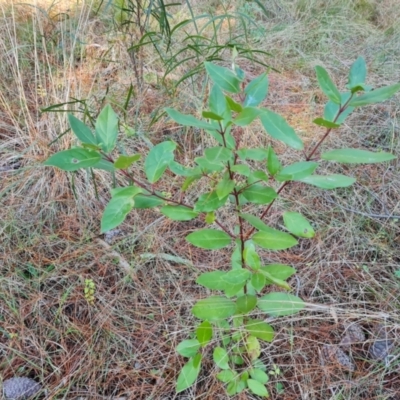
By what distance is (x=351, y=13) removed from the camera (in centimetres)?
280

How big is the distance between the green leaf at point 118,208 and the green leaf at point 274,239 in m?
0.26

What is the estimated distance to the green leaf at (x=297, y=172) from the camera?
2.21 feet

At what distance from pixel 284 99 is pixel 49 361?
1450 millimetres

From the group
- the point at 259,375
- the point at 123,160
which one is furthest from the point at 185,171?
the point at 259,375

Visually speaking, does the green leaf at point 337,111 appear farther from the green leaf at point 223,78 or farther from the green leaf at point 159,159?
the green leaf at point 159,159

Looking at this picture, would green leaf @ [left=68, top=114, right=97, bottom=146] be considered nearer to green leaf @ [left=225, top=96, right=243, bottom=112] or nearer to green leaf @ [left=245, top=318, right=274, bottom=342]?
green leaf @ [left=225, top=96, right=243, bottom=112]

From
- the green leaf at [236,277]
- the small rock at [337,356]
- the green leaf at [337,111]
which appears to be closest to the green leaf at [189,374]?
the green leaf at [236,277]

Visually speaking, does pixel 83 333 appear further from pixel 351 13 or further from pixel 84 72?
pixel 351 13

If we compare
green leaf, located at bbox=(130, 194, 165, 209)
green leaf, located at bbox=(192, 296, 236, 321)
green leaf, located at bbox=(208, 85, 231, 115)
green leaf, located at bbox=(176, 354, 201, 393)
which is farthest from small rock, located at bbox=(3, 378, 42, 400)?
green leaf, located at bbox=(208, 85, 231, 115)

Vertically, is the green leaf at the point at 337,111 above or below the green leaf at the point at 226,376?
above

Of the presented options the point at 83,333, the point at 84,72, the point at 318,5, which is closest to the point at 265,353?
the point at 83,333

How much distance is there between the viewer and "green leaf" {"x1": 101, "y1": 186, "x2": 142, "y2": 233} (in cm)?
63

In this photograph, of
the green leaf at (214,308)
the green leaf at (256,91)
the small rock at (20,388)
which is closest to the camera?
the green leaf at (256,91)

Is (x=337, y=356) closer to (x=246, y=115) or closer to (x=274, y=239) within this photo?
(x=274, y=239)
